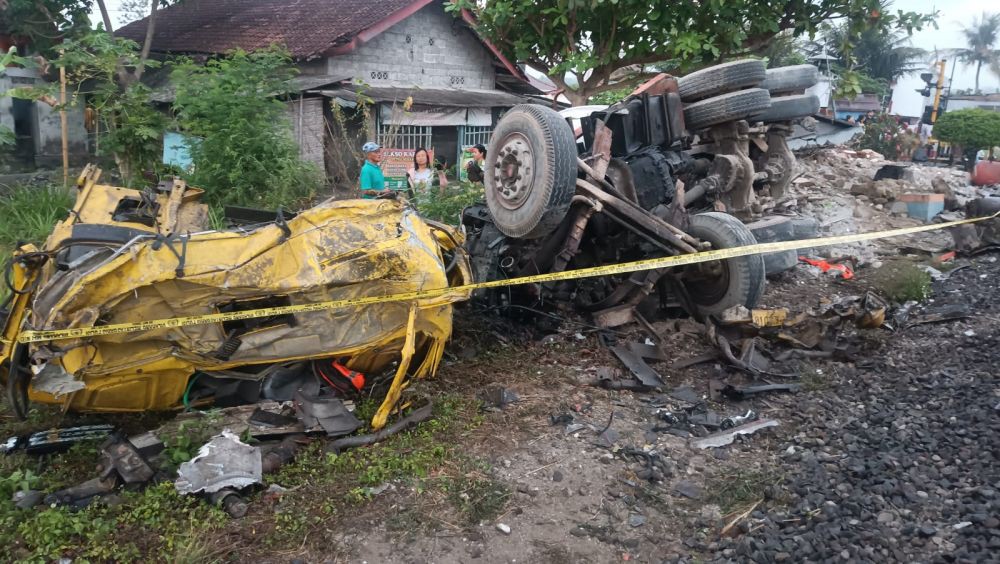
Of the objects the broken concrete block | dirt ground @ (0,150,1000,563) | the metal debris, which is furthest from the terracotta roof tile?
the metal debris

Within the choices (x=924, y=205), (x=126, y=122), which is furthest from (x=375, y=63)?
(x=924, y=205)

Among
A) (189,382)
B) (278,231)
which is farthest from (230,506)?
(278,231)

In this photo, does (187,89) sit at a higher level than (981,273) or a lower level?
higher

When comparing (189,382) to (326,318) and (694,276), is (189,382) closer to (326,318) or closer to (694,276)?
(326,318)

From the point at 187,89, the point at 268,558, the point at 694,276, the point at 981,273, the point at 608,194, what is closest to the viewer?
the point at 268,558

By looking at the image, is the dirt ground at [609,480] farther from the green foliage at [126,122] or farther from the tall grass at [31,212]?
the green foliage at [126,122]

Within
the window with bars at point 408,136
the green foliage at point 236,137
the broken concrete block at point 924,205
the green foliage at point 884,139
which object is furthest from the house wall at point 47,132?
the green foliage at point 884,139

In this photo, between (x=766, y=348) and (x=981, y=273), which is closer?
(x=766, y=348)

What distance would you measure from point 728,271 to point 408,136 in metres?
10.6

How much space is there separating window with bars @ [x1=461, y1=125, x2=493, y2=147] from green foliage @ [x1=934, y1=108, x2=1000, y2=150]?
650 inches

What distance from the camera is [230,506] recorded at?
10.8 ft

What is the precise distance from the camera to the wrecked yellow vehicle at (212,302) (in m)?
3.55

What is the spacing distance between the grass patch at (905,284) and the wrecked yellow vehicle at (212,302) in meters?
5.06

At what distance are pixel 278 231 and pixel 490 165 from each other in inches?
81.1
